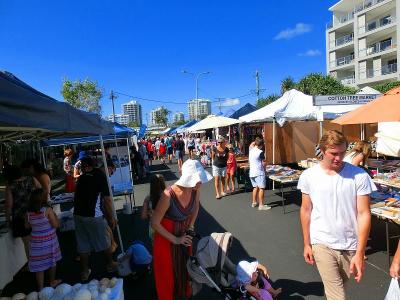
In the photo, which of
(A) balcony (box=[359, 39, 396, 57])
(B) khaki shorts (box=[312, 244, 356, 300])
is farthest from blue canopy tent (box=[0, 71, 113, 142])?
(A) balcony (box=[359, 39, 396, 57])

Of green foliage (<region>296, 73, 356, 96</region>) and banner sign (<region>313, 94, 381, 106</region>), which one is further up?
green foliage (<region>296, 73, 356, 96</region>)

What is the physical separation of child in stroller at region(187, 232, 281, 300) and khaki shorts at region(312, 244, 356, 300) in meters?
0.79

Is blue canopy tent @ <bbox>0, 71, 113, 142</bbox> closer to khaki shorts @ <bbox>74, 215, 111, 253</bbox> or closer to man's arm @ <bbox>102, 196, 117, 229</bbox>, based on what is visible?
man's arm @ <bbox>102, 196, 117, 229</bbox>

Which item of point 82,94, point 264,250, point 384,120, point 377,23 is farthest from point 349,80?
point 384,120

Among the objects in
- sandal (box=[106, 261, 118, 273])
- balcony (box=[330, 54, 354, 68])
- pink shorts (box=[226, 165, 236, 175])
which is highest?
balcony (box=[330, 54, 354, 68])

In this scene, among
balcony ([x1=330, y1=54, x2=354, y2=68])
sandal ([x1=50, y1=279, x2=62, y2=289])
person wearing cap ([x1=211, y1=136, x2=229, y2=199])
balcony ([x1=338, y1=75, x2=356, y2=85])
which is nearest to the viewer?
sandal ([x1=50, y1=279, x2=62, y2=289])

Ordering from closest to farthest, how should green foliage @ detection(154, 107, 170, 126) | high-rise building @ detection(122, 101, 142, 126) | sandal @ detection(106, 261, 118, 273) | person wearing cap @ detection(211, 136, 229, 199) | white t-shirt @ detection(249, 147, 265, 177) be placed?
1. sandal @ detection(106, 261, 118, 273)
2. white t-shirt @ detection(249, 147, 265, 177)
3. person wearing cap @ detection(211, 136, 229, 199)
4. green foliage @ detection(154, 107, 170, 126)
5. high-rise building @ detection(122, 101, 142, 126)

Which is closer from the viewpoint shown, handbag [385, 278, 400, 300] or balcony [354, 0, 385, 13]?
handbag [385, 278, 400, 300]

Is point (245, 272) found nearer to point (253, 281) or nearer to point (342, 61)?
point (253, 281)

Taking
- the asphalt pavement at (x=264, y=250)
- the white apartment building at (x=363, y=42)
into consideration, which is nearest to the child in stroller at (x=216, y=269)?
the asphalt pavement at (x=264, y=250)

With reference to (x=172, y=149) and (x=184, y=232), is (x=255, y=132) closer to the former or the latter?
(x=172, y=149)

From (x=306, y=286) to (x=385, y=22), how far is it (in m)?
45.0

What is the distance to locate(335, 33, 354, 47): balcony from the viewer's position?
46.3 metres

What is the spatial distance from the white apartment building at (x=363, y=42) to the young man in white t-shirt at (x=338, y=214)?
41289 mm
